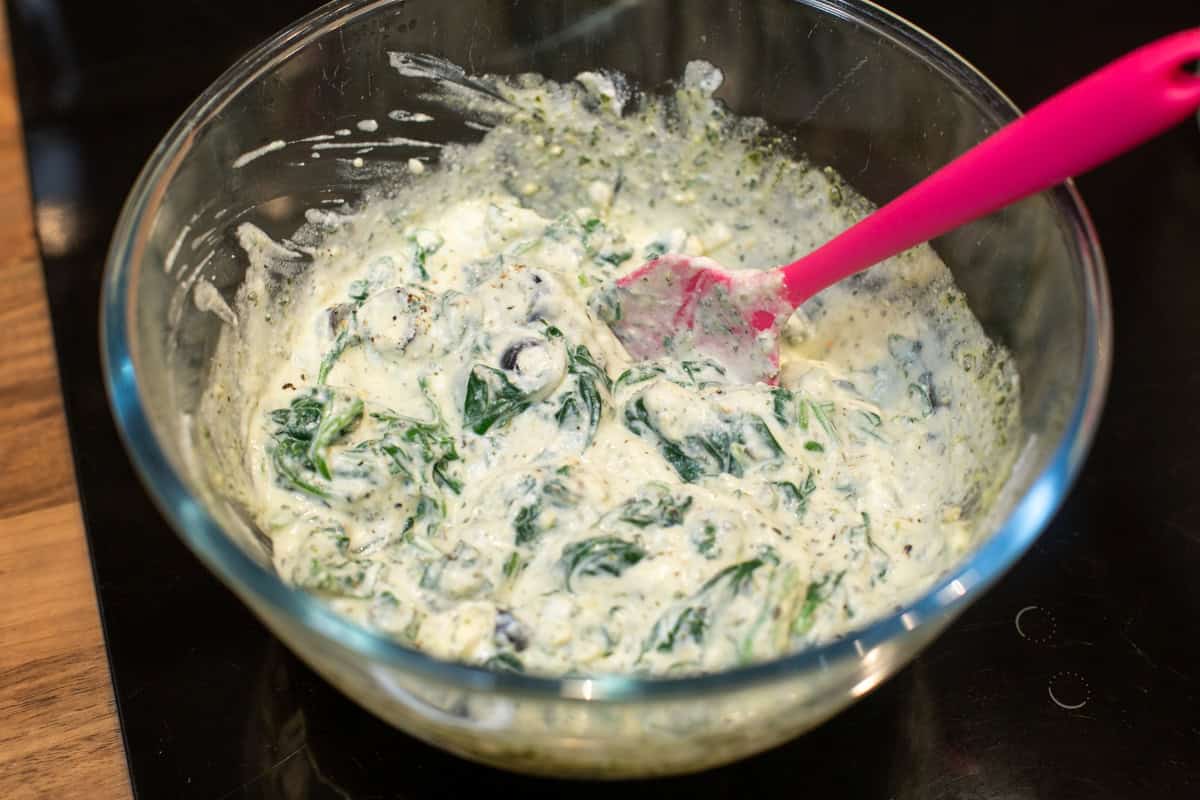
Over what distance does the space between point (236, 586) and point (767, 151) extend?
1.11 meters

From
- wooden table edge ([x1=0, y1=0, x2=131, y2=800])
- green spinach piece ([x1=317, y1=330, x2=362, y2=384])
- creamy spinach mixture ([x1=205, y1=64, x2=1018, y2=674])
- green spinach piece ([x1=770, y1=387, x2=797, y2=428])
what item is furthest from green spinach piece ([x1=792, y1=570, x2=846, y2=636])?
wooden table edge ([x1=0, y1=0, x2=131, y2=800])

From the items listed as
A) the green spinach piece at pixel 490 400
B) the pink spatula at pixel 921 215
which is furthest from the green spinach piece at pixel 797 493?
the green spinach piece at pixel 490 400

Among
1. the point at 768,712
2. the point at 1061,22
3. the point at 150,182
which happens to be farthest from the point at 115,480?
Result: the point at 1061,22

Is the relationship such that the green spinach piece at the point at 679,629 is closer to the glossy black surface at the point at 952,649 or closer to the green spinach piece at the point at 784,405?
the glossy black surface at the point at 952,649

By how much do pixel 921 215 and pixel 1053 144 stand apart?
0.20 m

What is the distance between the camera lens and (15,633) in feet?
5.25

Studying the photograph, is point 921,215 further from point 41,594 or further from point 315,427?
point 41,594

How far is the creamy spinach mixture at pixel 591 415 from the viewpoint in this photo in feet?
4.43

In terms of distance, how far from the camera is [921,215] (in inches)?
55.4

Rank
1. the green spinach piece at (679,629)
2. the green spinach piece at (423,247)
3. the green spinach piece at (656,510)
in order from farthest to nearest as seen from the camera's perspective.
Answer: the green spinach piece at (423,247)
the green spinach piece at (656,510)
the green spinach piece at (679,629)

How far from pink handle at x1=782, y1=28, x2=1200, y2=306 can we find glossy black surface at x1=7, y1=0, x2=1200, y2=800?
0.54 m

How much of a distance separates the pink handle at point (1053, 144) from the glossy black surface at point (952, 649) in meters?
0.54

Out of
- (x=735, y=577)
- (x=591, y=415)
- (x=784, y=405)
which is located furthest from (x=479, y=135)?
(x=735, y=577)

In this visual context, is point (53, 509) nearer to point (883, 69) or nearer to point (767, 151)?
point (767, 151)
